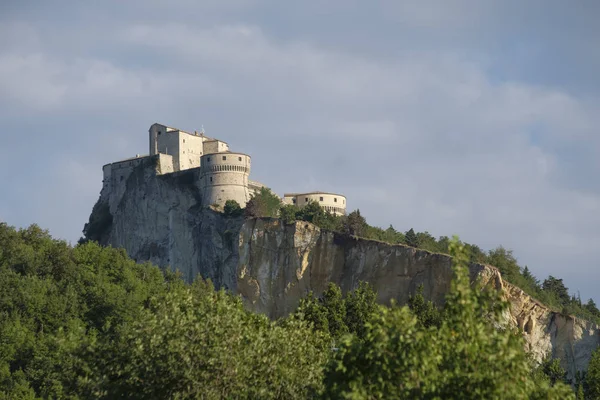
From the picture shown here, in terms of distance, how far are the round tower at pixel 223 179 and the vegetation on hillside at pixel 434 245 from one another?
86.6 inches

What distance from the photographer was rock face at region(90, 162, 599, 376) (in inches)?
3152

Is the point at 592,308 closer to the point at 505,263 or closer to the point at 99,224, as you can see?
the point at 505,263

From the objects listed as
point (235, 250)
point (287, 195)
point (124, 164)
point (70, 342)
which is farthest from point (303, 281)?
point (70, 342)

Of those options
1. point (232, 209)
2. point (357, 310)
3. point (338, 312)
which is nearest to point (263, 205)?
point (232, 209)

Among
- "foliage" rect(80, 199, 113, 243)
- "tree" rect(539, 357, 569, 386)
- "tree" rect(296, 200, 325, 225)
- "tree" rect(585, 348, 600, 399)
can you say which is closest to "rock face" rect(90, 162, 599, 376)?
"foliage" rect(80, 199, 113, 243)

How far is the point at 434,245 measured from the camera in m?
93.4

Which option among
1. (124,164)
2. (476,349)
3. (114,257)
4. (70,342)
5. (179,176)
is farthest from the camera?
(124,164)

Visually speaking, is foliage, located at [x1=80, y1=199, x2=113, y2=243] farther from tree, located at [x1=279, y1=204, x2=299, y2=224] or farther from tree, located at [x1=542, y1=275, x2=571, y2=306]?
tree, located at [x1=542, y1=275, x2=571, y2=306]

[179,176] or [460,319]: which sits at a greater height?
[179,176]

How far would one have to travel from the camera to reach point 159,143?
375ft

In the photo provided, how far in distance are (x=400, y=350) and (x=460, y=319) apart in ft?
4.76

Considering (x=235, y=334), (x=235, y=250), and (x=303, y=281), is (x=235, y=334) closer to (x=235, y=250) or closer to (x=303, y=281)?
(x=303, y=281)

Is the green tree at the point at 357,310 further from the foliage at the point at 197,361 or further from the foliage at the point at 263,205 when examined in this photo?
the foliage at the point at 263,205

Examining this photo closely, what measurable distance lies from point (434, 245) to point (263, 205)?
1631cm
